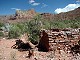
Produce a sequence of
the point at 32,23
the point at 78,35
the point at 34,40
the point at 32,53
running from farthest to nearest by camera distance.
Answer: the point at 32,23 < the point at 34,40 < the point at 78,35 < the point at 32,53

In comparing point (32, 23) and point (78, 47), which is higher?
point (32, 23)

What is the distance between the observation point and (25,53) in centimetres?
1041

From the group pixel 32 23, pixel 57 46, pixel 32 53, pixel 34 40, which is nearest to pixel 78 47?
pixel 57 46

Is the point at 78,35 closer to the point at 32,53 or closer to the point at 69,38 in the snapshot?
the point at 69,38

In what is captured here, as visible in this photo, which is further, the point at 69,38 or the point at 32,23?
the point at 32,23

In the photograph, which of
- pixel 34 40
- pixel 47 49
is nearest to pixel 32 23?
pixel 34 40

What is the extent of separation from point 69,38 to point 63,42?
1.33 ft

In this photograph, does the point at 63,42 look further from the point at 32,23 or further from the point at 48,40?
the point at 32,23

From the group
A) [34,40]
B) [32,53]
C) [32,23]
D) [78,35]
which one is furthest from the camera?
[32,23]

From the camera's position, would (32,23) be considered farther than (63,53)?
Yes

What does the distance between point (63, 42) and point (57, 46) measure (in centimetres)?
37

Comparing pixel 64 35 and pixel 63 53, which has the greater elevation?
pixel 64 35

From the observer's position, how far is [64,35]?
10273 mm

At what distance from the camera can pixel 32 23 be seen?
21141mm
